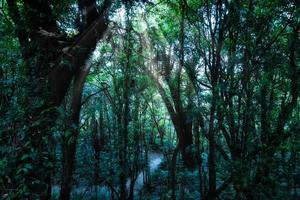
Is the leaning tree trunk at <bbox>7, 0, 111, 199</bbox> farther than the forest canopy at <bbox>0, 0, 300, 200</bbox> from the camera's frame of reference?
Yes

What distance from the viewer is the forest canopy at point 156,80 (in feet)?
12.3

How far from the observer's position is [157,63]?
6301 millimetres

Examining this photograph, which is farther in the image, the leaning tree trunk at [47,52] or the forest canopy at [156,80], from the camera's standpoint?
the leaning tree trunk at [47,52]

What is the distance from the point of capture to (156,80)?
692cm

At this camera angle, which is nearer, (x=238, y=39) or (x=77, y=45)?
(x=238, y=39)

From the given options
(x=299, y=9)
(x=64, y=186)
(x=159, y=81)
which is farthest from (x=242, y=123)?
(x=64, y=186)

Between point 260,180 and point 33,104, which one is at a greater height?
point 33,104

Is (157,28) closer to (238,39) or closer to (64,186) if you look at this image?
(238,39)

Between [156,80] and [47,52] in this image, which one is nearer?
[47,52]

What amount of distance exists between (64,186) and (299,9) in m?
5.45

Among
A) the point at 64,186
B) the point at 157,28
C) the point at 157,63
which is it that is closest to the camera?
the point at 64,186

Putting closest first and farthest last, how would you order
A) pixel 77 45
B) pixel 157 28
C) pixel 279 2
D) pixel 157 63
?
pixel 279 2 → pixel 77 45 → pixel 157 63 → pixel 157 28

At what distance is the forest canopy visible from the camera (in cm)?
376

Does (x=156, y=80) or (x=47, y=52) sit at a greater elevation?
(x=47, y=52)
